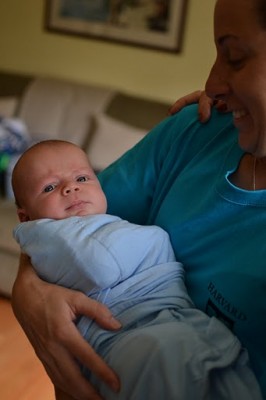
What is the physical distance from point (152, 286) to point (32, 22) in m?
3.53

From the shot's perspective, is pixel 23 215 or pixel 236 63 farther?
pixel 23 215

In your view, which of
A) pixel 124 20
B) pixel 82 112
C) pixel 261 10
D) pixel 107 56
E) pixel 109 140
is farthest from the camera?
pixel 107 56

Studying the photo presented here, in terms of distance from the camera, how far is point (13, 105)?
151 inches

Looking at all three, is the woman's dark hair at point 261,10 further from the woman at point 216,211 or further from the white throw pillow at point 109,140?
the white throw pillow at point 109,140

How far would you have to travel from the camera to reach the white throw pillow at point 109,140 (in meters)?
3.36

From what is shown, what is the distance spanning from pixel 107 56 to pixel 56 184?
293 centimetres

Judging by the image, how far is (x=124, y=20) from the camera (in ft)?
12.7

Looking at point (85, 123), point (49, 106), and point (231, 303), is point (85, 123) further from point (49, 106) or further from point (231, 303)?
point (231, 303)

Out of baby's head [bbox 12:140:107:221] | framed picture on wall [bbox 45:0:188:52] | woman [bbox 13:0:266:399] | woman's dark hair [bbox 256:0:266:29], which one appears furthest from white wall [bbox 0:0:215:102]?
woman's dark hair [bbox 256:0:266:29]

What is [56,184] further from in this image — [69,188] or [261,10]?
[261,10]

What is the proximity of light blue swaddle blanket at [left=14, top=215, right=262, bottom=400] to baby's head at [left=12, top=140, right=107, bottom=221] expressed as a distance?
6 cm

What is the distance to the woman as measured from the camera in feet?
2.77

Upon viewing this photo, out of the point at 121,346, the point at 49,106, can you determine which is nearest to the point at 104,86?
the point at 49,106

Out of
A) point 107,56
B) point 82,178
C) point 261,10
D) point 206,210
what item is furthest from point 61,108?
point 261,10
